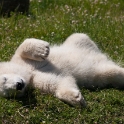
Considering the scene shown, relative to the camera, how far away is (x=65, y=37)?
24.5 feet

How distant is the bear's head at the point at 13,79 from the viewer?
4.93 metres

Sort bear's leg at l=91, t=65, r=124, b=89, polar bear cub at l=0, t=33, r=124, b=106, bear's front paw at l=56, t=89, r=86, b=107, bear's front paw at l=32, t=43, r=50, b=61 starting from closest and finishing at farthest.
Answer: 1. bear's front paw at l=56, t=89, r=86, b=107
2. polar bear cub at l=0, t=33, r=124, b=106
3. bear's front paw at l=32, t=43, r=50, b=61
4. bear's leg at l=91, t=65, r=124, b=89

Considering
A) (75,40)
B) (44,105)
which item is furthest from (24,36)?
(44,105)

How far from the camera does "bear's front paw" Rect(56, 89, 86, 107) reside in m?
4.89

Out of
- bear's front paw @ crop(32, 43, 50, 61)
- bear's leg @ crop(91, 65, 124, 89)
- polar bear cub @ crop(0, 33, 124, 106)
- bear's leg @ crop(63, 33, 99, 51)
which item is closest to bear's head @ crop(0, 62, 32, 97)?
polar bear cub @ crop(0, 33, 124, 106)

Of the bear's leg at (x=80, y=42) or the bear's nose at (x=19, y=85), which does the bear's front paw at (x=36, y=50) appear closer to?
the bear's nose at (x=19, y=85)

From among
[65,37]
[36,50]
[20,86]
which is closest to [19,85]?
[20,86]

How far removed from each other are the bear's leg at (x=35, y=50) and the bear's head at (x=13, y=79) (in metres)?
0.17

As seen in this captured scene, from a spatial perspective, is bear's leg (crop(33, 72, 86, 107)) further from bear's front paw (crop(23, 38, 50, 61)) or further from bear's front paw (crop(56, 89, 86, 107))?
bear's front paw (crop(23, 38, 50, 61))

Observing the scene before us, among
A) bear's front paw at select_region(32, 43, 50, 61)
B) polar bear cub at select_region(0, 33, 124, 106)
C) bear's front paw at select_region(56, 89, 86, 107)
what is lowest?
bear's front paw at select_region(56, 89, 86, 107)

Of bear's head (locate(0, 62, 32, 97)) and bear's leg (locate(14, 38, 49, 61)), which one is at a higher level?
bear's leg (locate(14, 38, 49, 61))

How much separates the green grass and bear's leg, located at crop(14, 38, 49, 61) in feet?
1.37

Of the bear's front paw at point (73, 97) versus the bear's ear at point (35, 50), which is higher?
the bear's ear at point (35, 50)

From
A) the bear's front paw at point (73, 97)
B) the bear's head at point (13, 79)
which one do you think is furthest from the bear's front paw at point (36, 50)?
the bear's front paw at point (73, 97)
